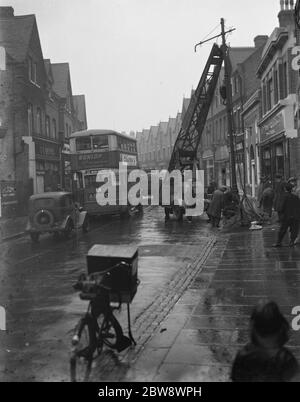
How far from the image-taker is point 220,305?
23.7 feet

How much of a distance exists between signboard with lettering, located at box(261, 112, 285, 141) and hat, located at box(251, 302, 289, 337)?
19.6 m

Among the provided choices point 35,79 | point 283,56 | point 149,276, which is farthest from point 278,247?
point 35,79

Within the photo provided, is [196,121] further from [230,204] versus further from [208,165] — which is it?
[208,165]

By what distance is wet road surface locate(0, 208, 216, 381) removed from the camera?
17.4 ft

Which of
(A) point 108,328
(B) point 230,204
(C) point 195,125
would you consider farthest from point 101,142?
(A) point 108,328

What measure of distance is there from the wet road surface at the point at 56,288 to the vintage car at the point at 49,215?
17.5 inches

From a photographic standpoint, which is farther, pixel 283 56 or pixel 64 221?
pixel 283 56

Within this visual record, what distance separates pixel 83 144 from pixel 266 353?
2160cm

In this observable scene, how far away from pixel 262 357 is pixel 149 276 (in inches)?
247

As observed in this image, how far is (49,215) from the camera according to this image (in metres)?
16.7

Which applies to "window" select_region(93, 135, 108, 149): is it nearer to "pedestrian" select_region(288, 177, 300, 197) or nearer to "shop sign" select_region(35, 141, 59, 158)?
"pedestrian" select_region(288, 177, 300, 197)

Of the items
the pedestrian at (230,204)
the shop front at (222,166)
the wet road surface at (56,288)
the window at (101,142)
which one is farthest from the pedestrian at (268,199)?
the shop front at (222,166)

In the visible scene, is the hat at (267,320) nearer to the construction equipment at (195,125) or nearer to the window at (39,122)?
the construction equipment at (195,125)
